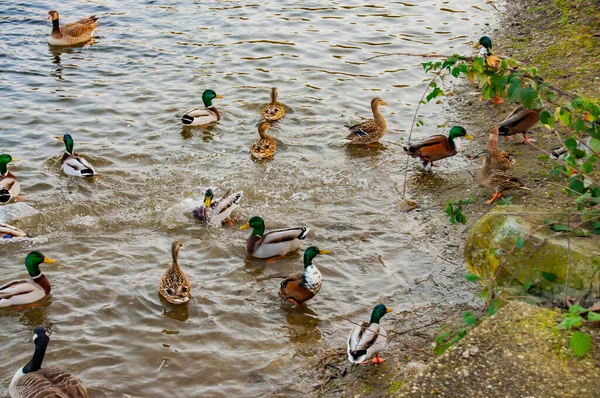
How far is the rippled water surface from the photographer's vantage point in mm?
7328

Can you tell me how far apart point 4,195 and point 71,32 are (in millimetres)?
6845

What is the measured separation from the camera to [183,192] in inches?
406

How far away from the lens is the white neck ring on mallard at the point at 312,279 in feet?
25.8

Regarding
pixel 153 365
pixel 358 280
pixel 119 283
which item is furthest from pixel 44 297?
pixel 358 280

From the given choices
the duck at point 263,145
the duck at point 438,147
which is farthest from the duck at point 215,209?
the duck at point 438,147

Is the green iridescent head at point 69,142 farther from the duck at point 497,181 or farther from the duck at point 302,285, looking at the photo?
the duck at point 497,181

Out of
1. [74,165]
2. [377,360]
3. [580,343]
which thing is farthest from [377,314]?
[74,165]

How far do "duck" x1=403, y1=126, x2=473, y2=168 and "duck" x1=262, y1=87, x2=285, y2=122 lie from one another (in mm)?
2800

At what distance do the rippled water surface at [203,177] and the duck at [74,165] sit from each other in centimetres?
14

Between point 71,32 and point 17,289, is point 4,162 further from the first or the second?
point 71,32

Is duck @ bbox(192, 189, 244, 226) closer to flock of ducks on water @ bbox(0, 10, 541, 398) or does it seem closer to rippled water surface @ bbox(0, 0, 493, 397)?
flock of ducks on water @ bbox(0, 10, 541, 398)

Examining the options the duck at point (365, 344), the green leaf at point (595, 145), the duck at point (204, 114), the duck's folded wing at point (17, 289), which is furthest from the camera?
the duck at point (204, 114)

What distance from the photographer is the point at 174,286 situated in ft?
25.8

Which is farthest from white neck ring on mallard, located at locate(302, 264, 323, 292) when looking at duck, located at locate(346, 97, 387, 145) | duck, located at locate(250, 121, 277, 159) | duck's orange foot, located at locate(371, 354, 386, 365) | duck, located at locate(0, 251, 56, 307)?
duck, located at locate(346, 97, 387, 145)
